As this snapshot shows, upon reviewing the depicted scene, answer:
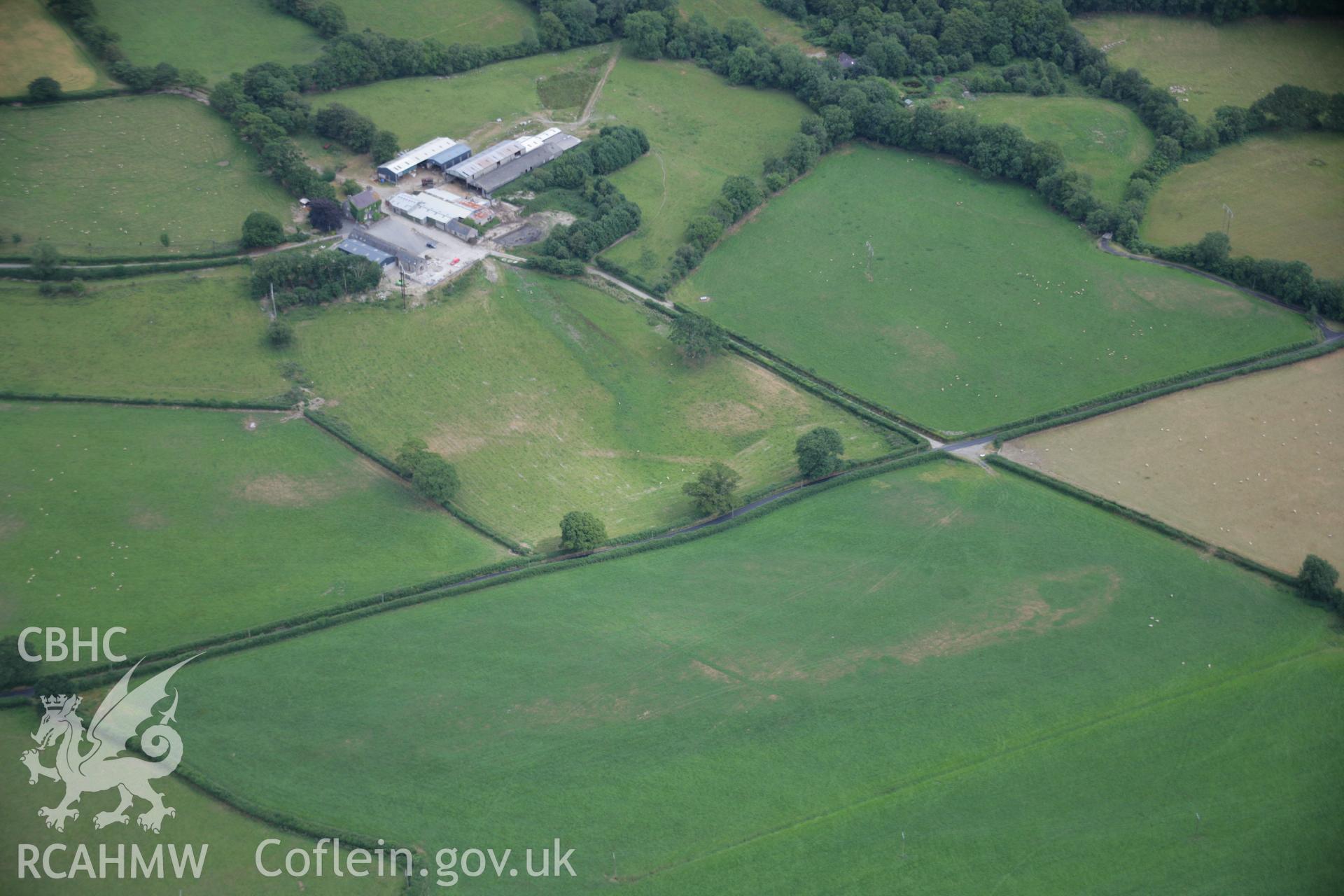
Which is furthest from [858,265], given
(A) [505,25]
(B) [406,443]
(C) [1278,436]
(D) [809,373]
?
(A) [505,25]

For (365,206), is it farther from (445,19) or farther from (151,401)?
(445,19)

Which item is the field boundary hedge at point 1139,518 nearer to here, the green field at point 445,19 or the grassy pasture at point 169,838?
the grassy pasture at point 169,838

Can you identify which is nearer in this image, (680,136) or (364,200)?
(364,200)

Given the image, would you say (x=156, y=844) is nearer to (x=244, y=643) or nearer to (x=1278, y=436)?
(x=244, y=643)

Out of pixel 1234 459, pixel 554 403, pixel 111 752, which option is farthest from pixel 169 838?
pixel 1234 459

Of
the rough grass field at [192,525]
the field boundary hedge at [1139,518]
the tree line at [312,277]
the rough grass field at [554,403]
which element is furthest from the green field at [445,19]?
the field boundary hedge at [1139,518]

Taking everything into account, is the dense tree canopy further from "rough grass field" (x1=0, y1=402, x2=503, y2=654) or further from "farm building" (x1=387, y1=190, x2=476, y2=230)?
"farm building" (x1=387, y1=190, x2=476, y2=230)

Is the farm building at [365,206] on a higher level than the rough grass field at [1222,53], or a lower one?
lower
